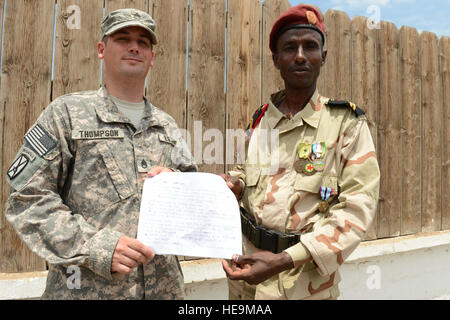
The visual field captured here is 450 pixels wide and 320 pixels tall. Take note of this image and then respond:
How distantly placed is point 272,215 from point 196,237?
17.0 inches

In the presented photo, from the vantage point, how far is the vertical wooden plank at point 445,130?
3715 mm

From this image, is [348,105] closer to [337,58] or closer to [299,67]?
[299,67]

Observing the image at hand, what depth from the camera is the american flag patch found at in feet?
4.50

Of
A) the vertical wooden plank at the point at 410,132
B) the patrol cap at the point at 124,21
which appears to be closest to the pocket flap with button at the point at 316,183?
the patrol cap at the point at 124,21

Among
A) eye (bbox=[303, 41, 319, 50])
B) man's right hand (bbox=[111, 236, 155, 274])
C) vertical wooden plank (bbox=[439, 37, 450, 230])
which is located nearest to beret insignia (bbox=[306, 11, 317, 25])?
eye (bbox=[303, 41, 319, 50])

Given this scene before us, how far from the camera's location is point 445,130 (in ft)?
12.2

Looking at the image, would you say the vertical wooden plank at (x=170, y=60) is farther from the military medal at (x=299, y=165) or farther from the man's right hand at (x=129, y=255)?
the man's right hand at (x=129, y=255)

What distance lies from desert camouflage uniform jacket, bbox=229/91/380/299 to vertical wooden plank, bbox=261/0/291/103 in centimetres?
96

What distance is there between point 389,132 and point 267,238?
2.34m

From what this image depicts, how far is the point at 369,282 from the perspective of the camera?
3213 mm

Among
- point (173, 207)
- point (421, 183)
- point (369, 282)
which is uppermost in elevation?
point (421, 183)

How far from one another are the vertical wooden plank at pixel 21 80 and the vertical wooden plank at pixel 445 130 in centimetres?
388
